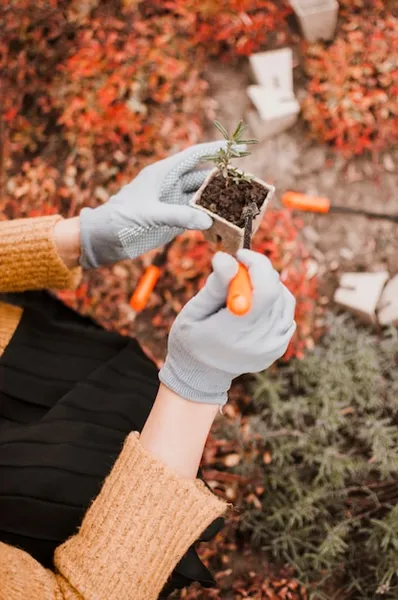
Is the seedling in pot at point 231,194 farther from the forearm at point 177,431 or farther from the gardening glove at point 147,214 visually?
the forearm at point 177,431

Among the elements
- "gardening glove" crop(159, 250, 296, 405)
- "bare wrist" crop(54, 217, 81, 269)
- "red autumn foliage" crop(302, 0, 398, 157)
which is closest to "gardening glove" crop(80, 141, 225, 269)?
"bare wrist" crop(54, 217, 81, 269)

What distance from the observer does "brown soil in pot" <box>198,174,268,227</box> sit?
1.63 m

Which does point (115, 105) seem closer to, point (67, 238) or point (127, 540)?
point (67, 238)


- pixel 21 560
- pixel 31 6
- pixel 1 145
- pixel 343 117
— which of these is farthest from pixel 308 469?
pixel 31 6

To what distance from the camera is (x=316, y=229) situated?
283 centimetres

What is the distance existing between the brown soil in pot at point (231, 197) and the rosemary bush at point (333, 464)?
1041mm

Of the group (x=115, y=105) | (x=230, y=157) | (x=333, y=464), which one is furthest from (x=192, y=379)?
(x=115, y=105)

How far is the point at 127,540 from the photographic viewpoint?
124 cm

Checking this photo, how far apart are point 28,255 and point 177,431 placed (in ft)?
2.72

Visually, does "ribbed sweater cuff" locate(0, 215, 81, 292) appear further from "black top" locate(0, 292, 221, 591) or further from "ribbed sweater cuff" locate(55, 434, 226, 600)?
"ribbed sweater cuff" locate(55, 434, 226, 600)

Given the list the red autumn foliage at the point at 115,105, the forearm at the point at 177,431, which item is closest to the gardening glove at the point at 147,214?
the forearm at the point at 177,431

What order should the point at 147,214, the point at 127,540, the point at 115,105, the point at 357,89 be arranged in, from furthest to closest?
the point at 115,105 → the point at 357,89 → the point at 147,214 → the point at 127,540

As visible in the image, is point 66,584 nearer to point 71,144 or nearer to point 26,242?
point 26,242

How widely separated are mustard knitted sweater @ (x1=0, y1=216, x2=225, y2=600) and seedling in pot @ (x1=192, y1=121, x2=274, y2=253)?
74 centimetres
